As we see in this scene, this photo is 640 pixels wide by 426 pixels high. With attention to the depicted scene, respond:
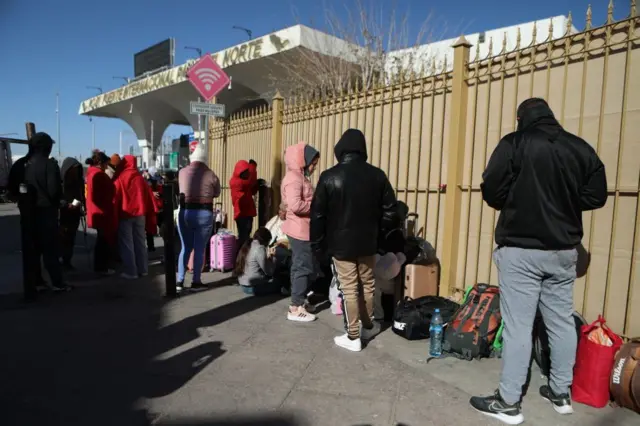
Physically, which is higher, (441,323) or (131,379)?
(441,323)

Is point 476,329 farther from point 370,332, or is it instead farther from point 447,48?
point 447,48

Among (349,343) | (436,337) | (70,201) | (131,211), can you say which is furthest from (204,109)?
(436,337)

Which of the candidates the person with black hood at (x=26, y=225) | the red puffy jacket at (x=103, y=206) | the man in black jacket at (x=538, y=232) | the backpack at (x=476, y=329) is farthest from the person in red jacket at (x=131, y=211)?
the man in black jacket at (x=538, y=232)

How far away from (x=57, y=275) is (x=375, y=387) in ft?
15.2

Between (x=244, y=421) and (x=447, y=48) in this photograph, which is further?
(x=447, y=48)

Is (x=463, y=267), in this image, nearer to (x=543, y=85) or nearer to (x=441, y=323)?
(x=441, y=323)

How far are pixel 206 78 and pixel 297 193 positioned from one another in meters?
3.55

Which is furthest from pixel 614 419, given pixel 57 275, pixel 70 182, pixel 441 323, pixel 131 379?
pixel 70 182

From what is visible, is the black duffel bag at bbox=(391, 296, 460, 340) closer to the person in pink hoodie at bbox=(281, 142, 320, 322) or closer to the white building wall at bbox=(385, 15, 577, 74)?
the person in pink hoodie at bbox=(281, 142, 320, 322)

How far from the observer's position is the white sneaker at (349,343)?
161 inches

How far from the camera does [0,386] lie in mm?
3279

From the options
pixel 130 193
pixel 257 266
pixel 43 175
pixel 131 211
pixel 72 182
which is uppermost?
pixel 43 175

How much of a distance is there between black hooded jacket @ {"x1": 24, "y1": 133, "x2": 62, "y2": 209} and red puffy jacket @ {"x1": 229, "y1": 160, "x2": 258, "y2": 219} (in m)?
2.41

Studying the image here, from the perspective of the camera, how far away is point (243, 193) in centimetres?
728
